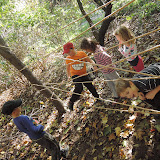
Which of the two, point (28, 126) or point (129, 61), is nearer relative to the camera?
point (28, 126)

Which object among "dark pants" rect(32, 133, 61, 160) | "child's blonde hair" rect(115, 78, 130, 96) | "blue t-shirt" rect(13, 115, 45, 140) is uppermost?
"child's blonde hair" rect(115, 78, 130, 96)

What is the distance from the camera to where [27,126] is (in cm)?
229

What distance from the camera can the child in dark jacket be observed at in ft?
7.07

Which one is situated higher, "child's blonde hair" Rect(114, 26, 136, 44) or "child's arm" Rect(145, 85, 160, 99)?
"child's blonde hair" Rect(114, 26, 136, 44)

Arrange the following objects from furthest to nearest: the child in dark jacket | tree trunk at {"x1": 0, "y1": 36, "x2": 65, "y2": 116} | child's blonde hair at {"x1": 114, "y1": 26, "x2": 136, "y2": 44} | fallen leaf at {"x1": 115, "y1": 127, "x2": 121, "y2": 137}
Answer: tree trunk at {"x1": 0, "y1": 36, "x2": 65, "y2": 116} → fallen leaf at {"x1": 115, "y1": 127, "x2": 121, "y2": 137} → child's blonde hair at {"x1": 114, "y1": 26, "x2": 136, "y2": 44} → the child in dark jacket

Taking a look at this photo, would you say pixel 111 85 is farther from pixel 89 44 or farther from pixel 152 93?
pixel 152 93

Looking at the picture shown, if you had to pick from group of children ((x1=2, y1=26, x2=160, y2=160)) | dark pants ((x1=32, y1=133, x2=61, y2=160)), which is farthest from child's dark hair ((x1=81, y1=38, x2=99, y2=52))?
dark pants ((x1=32, y1=133, x2=61, y2=160))

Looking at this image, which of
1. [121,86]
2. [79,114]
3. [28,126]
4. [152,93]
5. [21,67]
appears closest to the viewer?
[121,86]

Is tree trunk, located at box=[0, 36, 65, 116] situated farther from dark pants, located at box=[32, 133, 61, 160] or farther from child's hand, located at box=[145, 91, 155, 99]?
child's hand, located at box=[145, 91, 155, 99]

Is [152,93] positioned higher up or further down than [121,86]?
further down

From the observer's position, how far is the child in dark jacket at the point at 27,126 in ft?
7.07

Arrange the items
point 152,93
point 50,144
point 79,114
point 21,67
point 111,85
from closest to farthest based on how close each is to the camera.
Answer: point 152,93 < point 50,144 < point 111,85 < point 21,67 < point 79,114

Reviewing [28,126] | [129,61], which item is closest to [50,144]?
[28,126]

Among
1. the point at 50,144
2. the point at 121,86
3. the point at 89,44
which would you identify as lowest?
the point at 50,144
